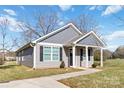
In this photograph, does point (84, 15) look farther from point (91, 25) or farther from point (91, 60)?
point (91, 60)

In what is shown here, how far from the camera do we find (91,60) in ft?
75.8

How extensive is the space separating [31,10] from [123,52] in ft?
60.8

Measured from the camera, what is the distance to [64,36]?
21109mm

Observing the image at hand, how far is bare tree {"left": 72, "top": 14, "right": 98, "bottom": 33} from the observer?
118 feet

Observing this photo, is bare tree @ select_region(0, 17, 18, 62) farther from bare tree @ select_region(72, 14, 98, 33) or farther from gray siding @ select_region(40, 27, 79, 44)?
gray siding @ select_region(40, 27, 79, 44)

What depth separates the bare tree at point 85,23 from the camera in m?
36.1

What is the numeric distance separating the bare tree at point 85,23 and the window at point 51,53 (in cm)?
1670

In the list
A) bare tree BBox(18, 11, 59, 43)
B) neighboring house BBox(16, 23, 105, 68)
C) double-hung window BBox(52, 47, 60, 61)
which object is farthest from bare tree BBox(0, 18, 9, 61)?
double-hung window BBox(52, 47, 60, 61)

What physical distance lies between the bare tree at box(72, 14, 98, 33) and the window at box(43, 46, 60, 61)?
657 inches

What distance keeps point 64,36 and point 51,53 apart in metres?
2.61

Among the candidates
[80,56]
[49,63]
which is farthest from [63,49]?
[80,56]

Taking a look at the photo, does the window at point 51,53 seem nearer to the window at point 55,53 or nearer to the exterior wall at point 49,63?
the window at point 55,53

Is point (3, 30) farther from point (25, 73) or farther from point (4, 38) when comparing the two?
point (25, 73)
